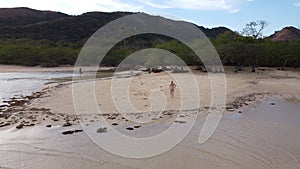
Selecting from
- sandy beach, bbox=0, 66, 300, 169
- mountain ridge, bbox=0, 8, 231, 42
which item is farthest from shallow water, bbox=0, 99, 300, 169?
mountain ridge, bbox=0, 8, 231, 42

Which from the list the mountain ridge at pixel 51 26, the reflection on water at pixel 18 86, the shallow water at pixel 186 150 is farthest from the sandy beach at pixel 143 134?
the mountain ridge at pixel 51 26

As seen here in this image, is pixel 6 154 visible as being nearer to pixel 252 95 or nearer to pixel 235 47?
pixel 252 95

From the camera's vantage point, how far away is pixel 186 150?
10.4 m

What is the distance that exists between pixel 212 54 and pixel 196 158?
35372mm

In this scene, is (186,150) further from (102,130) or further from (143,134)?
(102,130)

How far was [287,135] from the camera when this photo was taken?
12336mm

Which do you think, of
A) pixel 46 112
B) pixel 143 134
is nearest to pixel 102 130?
pixel 143 134

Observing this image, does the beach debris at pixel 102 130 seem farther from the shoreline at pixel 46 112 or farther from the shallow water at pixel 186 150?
the shoreline at pixel 46 112

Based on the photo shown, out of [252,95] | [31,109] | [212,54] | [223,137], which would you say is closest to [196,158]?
[223,137]

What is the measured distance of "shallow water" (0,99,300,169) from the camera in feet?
29.7

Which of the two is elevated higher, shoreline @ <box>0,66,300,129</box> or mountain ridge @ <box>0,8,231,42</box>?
mountain ridge @ <box>0,8,231,42</box>

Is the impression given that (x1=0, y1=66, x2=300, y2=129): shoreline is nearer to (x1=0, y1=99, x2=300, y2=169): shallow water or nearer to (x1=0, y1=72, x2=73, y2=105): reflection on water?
(x1=0, y1=99, x2=300, y2=169): shallow water

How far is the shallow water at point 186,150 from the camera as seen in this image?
9038 mm

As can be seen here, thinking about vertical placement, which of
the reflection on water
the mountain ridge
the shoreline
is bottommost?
the reflection on water
